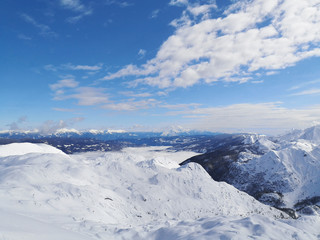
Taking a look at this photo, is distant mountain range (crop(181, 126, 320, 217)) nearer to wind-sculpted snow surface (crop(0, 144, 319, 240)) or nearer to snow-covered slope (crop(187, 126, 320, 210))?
snow-covered slope (crop(187, 126, 320, 210))

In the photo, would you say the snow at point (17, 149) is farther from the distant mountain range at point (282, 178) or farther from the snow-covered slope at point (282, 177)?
the snow-covered slope at point (282, 177)

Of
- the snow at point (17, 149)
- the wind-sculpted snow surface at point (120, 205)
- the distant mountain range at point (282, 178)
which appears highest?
the snow at point (17, 149)

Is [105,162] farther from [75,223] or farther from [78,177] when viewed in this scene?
[75,223]

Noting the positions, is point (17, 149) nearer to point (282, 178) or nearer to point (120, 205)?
point (120, 205)

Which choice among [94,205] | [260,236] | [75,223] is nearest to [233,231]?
[260,236]

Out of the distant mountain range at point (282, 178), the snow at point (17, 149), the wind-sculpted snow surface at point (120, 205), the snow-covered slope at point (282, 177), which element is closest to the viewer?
the wind-sculpted snow surface at point (120, 205)

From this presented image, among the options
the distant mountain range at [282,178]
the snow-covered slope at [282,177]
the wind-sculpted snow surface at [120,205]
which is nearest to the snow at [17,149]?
the wind-sculpted snow surface at [120,205]

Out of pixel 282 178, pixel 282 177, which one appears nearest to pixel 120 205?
pixel 282 178

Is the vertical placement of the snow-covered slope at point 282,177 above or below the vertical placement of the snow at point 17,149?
below
